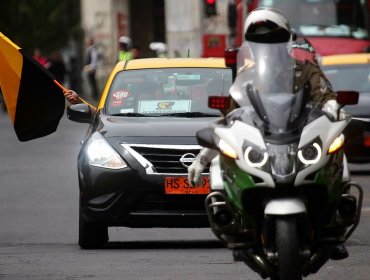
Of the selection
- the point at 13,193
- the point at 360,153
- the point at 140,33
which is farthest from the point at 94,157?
the point at 140,33

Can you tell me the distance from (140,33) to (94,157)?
50.6 meters

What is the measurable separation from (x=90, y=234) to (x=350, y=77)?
33.8ft

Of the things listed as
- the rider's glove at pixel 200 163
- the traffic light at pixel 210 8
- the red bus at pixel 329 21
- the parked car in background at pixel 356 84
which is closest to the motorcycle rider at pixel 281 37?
the rider's glove at pixel 200 163

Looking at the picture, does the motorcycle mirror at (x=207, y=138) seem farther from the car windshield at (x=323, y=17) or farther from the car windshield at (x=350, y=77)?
the car windshield at (x=323, y=17)

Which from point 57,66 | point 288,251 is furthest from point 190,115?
point 57,66

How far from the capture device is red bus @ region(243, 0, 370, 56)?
34281 mm

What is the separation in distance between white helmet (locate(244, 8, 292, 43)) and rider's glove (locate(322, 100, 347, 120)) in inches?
16.7

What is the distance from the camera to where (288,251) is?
8062 millimetres

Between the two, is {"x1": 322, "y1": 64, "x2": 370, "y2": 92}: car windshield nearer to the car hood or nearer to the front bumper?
the car hood

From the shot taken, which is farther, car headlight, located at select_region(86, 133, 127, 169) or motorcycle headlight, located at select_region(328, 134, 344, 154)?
car headlight, located at select_region(86, 133, 127, 169)

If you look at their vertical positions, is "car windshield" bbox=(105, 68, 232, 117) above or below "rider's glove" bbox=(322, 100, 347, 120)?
below

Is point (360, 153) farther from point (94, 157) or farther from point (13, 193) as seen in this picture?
point (94, 157)

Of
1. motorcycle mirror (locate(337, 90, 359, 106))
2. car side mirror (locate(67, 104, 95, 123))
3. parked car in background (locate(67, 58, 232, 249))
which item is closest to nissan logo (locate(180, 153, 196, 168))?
parked car in background (locate(67, 58, 232, 249))

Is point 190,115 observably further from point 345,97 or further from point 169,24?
point 169,24
